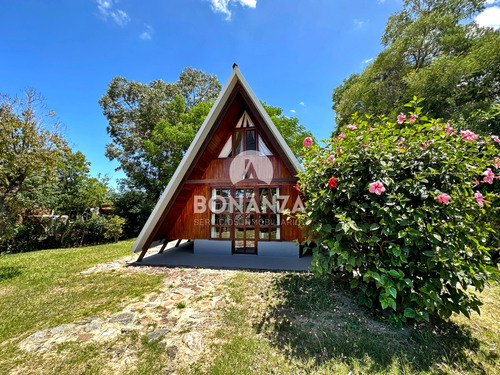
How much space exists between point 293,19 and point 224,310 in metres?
9.79

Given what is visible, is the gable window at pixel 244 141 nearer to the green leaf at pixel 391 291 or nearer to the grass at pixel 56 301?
the grass at pixel 56 301

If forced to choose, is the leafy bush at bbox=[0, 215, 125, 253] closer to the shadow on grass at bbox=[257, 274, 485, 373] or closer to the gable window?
the gable window

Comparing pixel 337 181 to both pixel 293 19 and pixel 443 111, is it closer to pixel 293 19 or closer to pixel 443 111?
pixel 293 19

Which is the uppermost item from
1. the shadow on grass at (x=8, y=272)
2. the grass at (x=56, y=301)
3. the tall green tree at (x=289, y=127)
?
the tall green tree at (x=289, y=127)

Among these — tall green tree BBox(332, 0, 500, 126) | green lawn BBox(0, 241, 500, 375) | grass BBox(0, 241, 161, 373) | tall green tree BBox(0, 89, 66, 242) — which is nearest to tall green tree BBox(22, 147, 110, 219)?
grass BBox(0, 241, 161, 373)

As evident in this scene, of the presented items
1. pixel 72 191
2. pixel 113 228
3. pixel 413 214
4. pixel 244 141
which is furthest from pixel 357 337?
pixel 72 191

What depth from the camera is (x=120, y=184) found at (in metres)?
15.1

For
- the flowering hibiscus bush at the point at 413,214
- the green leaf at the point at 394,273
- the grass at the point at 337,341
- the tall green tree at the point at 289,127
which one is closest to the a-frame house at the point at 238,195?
the grass at the point at 337,341

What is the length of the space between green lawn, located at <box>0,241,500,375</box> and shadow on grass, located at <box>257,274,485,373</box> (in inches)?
0.4

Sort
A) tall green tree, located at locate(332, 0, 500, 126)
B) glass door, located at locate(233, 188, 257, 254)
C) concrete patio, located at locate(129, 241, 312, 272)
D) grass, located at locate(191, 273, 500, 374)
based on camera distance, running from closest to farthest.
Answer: grass, located at locate(191, 273, 500, 374) < concrete patio, located at locate(129, 241, 312, 272) < glass door, located at locate(233, 188, 257, 254) < tall green tree, located at locate(332, 0, 500, 126)

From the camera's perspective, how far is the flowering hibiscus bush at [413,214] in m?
2.19

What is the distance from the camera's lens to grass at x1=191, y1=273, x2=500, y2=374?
1.99 m

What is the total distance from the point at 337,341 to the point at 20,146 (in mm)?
8744

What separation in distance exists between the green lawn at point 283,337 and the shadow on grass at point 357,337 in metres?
0.01
